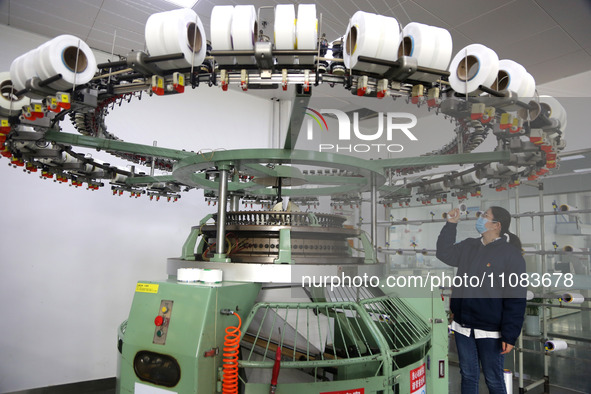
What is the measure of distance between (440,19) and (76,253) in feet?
21.7

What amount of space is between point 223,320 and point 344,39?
1986mm

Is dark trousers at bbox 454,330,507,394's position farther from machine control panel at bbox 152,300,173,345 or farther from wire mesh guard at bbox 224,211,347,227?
machine control panel at bbox 152,300,173,345

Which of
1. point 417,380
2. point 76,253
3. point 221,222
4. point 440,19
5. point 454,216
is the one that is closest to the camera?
point 417,380

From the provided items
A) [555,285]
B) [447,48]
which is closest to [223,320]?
[447,48]

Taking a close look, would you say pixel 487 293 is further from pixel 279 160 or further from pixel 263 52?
pixel 263 52

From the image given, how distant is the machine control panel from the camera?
2438 millimetres

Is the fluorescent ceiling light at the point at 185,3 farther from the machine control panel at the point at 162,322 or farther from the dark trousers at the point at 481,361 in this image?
the dark trousers at the point at 481,361

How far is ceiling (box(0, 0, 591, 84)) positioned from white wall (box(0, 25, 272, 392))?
2.30 ft

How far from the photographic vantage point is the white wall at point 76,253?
559 centimetres

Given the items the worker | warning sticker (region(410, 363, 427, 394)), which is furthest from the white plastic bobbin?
the worker

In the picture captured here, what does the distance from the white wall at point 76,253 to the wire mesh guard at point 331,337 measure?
4.29m

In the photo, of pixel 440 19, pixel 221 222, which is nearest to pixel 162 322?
pixel 221 222

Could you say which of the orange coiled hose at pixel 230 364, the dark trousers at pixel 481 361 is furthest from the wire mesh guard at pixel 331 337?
the dark trousers at pixel 481 361

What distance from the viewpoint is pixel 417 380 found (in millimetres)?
2764
